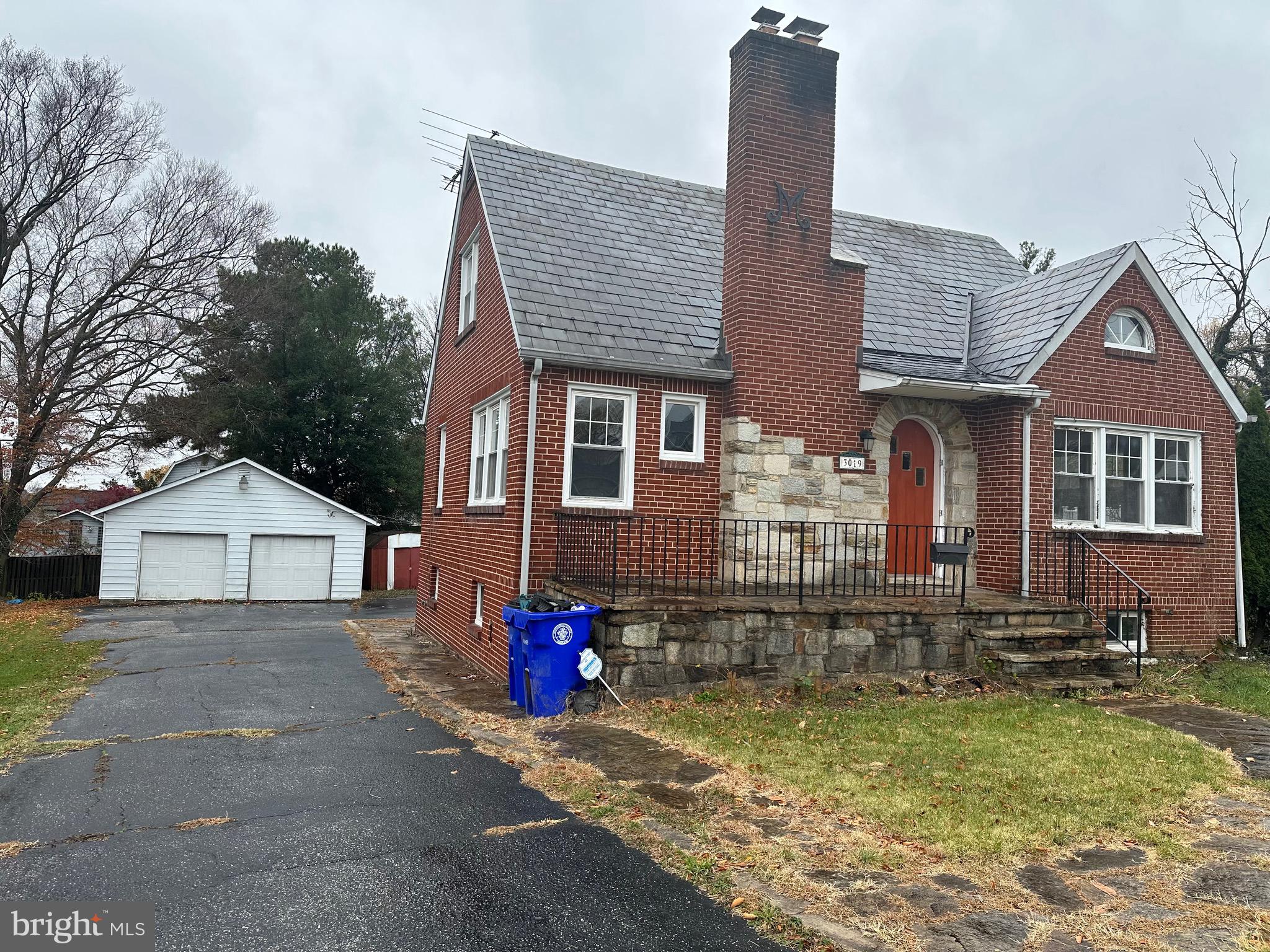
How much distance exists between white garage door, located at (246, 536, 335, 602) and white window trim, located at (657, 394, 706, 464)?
57.3 feet

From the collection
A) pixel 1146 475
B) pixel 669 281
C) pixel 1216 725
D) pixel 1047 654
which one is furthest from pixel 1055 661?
pixel 669 281

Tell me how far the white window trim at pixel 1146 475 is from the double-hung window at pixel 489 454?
7.41 m

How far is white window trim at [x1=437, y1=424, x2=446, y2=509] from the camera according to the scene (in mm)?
15883

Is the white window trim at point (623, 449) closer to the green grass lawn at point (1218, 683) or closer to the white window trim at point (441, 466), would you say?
the white window trim at point (441, 466)

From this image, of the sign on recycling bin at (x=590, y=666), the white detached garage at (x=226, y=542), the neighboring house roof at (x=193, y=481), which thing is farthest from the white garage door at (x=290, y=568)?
the sign on recycling bin at (x=590, y=666)

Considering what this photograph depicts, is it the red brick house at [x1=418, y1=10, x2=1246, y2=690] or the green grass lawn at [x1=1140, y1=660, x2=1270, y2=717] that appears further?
the red brick house at [x1=418, y1=10, x2=1246, y2=690]

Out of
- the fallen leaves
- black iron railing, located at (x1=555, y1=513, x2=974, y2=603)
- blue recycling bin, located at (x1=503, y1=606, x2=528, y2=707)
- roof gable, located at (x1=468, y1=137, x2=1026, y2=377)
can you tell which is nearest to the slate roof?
roof gable, located at (x1=468, y1=137, x2=1026, y2=377)

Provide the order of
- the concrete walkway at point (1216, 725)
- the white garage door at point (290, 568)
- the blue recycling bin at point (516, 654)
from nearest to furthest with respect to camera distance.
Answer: the concrete walkway at point (1216, 725) → the blue recycling bin at point (516, 654) → the white garage door at point (290, 568)

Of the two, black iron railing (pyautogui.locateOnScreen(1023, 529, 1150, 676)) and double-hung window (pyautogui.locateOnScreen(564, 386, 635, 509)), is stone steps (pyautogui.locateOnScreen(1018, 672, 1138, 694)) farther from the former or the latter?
double-hung window (pyautogui.locateOnScreen(564, 386, 635, 509))

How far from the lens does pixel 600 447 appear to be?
35.7 feet

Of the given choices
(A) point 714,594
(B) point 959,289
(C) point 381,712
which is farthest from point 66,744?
(B) point 959,289

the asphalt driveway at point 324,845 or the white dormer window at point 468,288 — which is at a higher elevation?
the white dormer window at point 468,288

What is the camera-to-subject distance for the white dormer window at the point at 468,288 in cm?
1416

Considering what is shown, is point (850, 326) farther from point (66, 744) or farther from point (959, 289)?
point (66, 744)
